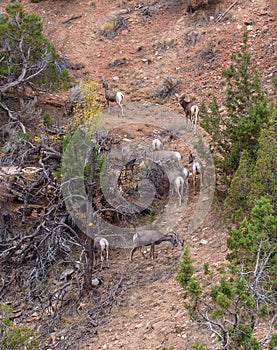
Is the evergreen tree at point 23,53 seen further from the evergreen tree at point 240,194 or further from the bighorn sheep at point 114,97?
the evergreen tree at point 240,194

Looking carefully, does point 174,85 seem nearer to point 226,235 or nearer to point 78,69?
point 78,69

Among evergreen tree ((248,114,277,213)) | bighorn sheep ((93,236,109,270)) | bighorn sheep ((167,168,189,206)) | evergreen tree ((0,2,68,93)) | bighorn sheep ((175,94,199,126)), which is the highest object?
evergreen tree ((248,114,277,213))

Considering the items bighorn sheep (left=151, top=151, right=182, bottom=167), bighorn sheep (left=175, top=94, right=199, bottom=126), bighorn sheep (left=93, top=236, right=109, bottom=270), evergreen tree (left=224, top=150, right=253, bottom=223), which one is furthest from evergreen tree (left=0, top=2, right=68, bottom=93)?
evergreen tree (left=224, top=150, right=253, bottom=223)

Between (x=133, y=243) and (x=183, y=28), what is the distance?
10703mm

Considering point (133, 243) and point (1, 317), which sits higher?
point (1, 317)

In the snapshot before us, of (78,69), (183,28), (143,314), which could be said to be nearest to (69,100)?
(78,69)

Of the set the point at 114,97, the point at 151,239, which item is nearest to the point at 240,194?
the point at 151,239

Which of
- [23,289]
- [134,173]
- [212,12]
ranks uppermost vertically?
[212,12]

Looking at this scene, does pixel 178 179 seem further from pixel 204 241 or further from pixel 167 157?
pixel 204 241

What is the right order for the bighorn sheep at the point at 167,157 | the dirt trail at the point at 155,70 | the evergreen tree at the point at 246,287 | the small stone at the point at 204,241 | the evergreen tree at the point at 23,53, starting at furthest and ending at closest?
the evergreen tree at the point at 23,53 < the bighorn sheep at the point at 167,157 < the small stone at the point at 204,241 < the dirt trail at the point at 155,70 < the evergreen tree at the point at 246,287

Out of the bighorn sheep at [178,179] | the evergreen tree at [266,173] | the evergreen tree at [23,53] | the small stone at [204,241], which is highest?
the evergreen tree at [266,173]

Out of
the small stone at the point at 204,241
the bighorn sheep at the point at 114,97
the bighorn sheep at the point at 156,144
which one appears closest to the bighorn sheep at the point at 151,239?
the small stone at the point at 204,241

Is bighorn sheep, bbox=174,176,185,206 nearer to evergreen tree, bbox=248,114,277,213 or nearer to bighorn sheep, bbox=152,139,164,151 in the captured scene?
bighorn sheep, bbox=152,139,164,151

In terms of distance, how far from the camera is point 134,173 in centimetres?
1304
